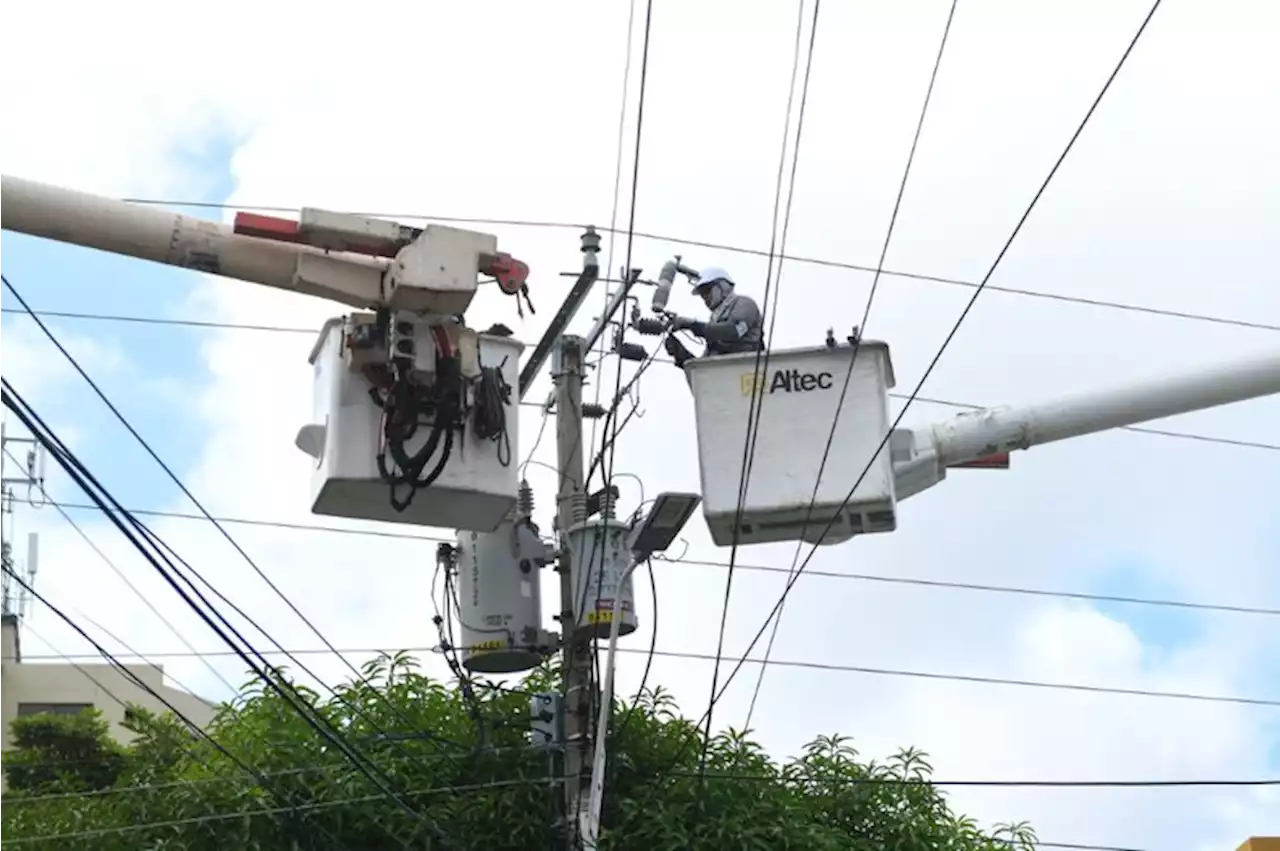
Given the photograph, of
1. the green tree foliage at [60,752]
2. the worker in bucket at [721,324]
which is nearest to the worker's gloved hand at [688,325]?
the worker in bucket at [721,324]

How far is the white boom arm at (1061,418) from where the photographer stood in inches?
328

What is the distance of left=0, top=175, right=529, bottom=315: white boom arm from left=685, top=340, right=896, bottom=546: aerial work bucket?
1184 millimetres

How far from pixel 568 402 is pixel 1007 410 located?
4.17 meters

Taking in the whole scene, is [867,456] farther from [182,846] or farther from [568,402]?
[182,846]

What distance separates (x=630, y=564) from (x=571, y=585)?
1.95 ft

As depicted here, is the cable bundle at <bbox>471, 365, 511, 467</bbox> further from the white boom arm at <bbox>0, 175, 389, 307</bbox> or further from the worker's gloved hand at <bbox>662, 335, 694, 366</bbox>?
the worker's gloved hand at <bbox>662, 335, 694, 366</bbox>

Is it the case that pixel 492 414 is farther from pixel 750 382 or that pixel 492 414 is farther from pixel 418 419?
pixel 750 382

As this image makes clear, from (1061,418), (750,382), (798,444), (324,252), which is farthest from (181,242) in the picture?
(1061,418)

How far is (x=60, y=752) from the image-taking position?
2445cm

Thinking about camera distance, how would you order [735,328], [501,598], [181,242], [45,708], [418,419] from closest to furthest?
1. [181,242]
2. [418,419]
3. [735,328]
4. [501,598]
5. [45,708]

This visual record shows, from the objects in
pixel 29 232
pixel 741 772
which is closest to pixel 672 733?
pixel 741 772

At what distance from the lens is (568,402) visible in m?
12.4

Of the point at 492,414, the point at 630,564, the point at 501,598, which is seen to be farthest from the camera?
the point at 501,598

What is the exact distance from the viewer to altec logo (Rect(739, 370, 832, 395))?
31.0ft
